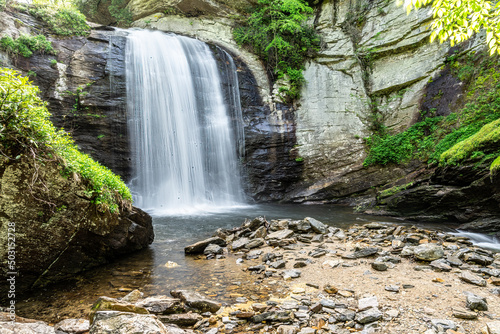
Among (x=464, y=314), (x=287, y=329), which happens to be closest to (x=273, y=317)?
(x=287, y=329)

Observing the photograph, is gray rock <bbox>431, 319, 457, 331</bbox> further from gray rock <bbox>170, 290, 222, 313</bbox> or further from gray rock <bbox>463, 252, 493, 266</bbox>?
gray rock <bbox>463, 252, 493, 266</bbox>

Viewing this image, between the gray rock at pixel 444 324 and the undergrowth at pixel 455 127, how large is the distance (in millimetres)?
7185

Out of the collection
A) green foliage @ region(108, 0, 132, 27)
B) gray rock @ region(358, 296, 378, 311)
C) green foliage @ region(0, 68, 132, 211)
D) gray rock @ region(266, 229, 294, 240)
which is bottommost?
gray rock @ region(266, 229, 294, 240)

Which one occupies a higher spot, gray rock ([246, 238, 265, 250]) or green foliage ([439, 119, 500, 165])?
green foliage ([439, 119, 500, 165])

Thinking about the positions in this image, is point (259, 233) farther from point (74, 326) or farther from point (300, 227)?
point (74, 326)

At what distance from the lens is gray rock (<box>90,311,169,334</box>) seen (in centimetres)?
170

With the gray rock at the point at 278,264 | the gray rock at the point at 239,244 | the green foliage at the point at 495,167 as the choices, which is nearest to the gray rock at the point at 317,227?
the gray rock at the point at 239,244

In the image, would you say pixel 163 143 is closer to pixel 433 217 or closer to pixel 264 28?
pixel 264 28

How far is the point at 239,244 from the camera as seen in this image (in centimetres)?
514

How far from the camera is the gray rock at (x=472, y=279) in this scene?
295 centimetres

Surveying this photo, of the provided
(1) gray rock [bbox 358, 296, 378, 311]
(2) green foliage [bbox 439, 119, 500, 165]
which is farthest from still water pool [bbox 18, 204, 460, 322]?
(2) green foliage [bbox 439, 119, 500, 165]

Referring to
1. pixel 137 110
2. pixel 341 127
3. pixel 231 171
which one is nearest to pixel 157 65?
pixel 137 110

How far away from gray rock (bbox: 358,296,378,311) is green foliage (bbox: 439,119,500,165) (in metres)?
7.13

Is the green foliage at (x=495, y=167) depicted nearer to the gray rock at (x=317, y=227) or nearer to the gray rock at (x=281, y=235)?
the gray rock at (x=317, y=227)
